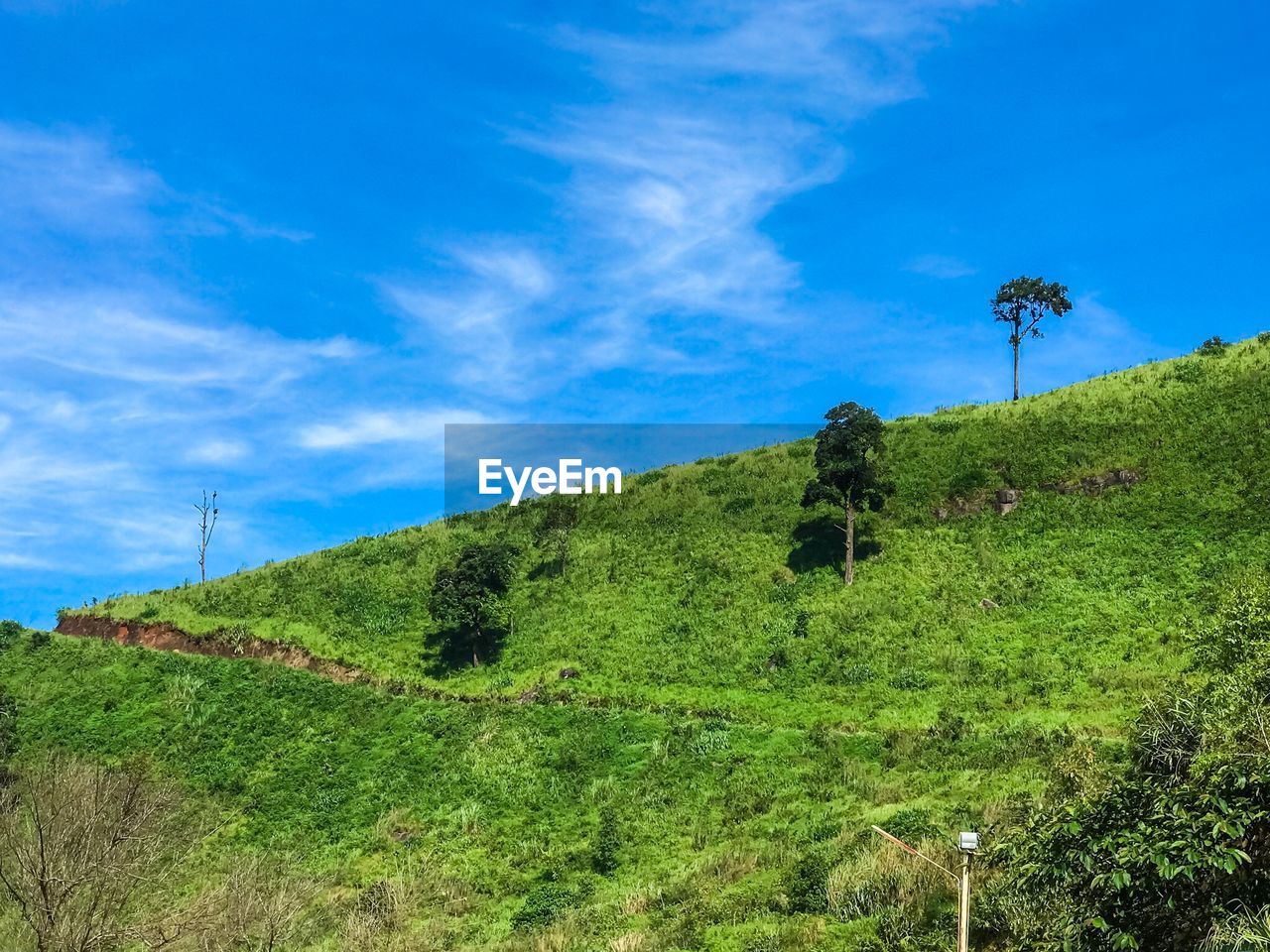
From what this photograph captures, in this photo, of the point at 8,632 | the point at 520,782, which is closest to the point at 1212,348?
the point at 520,782

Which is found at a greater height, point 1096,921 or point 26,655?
point 26,655

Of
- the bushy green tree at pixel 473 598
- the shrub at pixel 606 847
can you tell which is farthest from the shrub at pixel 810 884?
the bushy green tree at pixel 473 598

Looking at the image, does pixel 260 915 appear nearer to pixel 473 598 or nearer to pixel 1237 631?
pixel 473 598

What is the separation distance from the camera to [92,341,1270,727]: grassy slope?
4953 centimetres

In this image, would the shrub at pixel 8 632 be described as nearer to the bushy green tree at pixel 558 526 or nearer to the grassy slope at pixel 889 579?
the grassy slope at pixel 889 579

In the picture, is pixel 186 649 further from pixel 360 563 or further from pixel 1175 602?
pixel 1175 602

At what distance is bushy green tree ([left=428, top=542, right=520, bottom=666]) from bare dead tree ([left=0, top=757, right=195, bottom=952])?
22.2 m

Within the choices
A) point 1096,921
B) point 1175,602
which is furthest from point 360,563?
point 1096,921

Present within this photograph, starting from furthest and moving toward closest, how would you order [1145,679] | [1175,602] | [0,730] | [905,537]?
1. [905,537]
2. [0,730]
3. [1175,602]
4. [1145,679]

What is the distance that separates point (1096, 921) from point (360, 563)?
69.5 meters

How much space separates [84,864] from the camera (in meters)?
29.3

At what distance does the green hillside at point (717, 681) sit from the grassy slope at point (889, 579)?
255 mm

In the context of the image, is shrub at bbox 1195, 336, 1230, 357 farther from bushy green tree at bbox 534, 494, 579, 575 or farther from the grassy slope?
bushy green tree at bbox 534, 494, 579, 575

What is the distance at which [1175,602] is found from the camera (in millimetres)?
50875
